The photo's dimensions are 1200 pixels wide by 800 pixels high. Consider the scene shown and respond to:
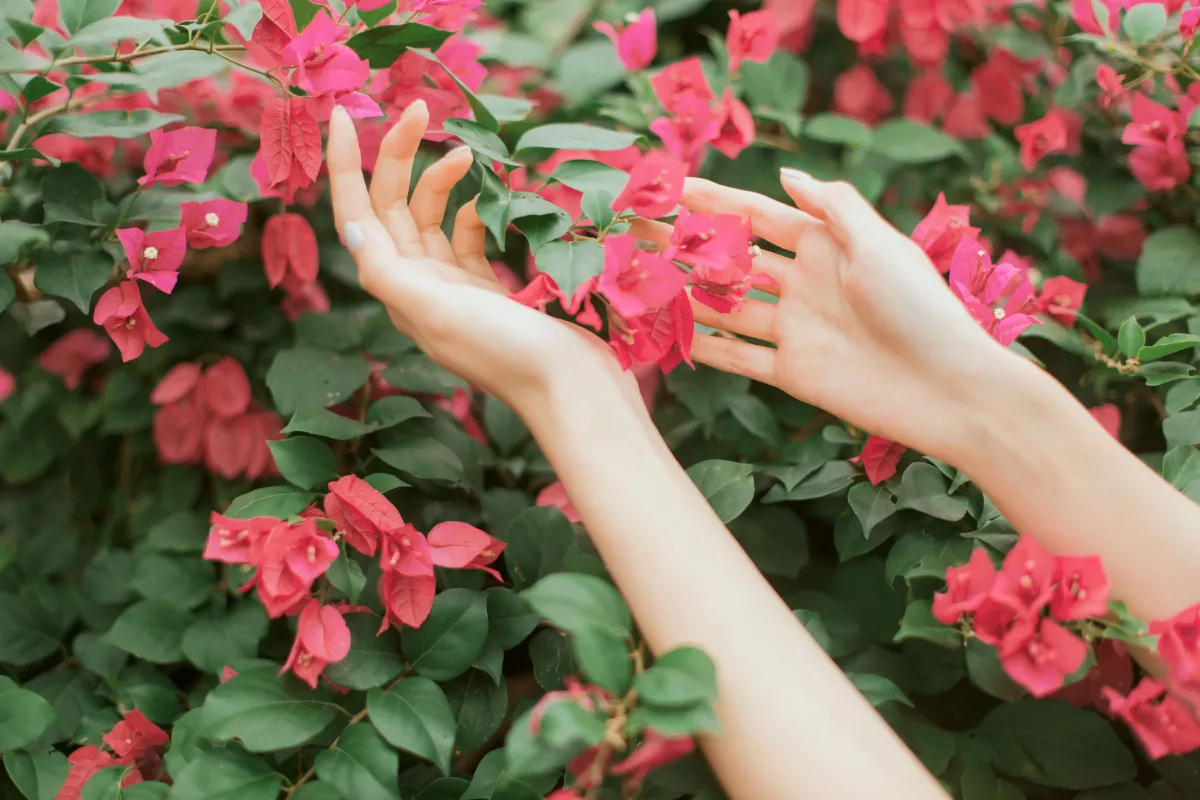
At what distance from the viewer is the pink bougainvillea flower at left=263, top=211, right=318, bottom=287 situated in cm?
92

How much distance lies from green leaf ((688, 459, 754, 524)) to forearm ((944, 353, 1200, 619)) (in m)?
0.18

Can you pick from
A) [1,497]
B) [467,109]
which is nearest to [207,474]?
[1,497]

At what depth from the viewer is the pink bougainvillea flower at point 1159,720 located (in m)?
0.56

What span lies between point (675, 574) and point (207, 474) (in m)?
0.69

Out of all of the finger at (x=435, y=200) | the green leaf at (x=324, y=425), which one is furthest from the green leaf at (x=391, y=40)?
the green leaf at (x=324, y=425)

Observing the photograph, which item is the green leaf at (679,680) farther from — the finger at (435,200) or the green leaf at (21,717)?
the green leaf at (21,717)

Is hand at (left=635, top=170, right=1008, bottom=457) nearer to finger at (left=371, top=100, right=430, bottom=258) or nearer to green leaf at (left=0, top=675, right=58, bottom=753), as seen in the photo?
finger at (left=371, top=100, right=430, bottom=258)

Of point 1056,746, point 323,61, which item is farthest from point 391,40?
point 1056,746

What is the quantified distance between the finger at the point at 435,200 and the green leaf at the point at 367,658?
1.02ft

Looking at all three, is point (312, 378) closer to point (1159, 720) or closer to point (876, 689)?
point (876, 689)

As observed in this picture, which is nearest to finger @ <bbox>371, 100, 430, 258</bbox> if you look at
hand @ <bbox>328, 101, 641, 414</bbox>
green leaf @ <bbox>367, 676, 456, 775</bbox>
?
hand @ <bbox>328, 101, 641, 414</bbox>

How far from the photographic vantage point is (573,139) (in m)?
0.79

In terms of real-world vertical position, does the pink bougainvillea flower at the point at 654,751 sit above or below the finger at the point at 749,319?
below

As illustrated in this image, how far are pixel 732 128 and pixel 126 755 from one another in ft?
2.71
